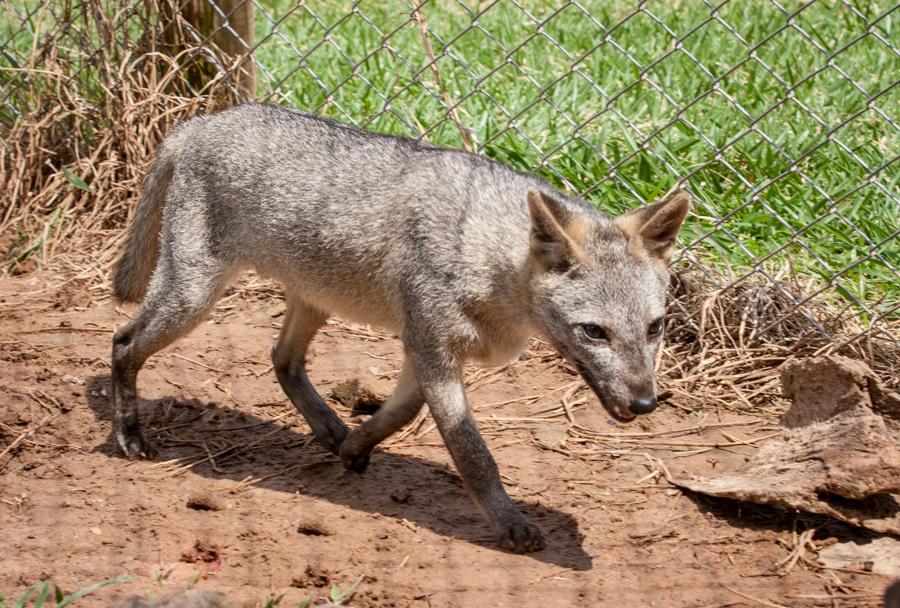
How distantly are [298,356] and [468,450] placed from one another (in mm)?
1183

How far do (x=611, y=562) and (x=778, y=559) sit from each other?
22.7 inches


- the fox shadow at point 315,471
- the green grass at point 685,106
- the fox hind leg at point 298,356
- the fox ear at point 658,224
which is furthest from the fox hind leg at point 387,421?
the green grass at point 685,106

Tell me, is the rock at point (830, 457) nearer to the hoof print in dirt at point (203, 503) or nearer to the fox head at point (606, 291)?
the fox head at point (606, 291)

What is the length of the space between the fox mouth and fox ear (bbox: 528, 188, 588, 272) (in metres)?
0.35

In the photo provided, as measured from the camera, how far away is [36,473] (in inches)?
179

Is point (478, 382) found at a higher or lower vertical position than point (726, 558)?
lower

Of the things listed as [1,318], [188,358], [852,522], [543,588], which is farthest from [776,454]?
[1,318]

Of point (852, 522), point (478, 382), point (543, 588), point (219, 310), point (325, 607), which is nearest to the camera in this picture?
point (325, 607)

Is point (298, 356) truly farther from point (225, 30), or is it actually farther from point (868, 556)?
point (868, 556)

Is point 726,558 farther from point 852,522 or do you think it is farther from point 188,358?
point 188,358

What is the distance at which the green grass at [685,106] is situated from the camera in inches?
221

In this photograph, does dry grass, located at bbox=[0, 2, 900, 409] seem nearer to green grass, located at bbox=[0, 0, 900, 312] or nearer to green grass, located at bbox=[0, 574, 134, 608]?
green grass, located at bbox=[0, 0, 900, 312]

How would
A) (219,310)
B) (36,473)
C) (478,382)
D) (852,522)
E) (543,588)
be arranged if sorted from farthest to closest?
(219,310) < (478,382) < (36,473) < (852,522) < (543,588)

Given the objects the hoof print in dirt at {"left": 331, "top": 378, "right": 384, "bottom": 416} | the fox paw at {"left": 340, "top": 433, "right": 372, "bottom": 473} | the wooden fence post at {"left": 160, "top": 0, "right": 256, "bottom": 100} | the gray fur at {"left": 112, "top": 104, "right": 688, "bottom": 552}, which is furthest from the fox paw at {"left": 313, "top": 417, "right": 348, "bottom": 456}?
the wooden fence post at {"left": 160, "top": 0, "right": 256, "bottom": 100}
